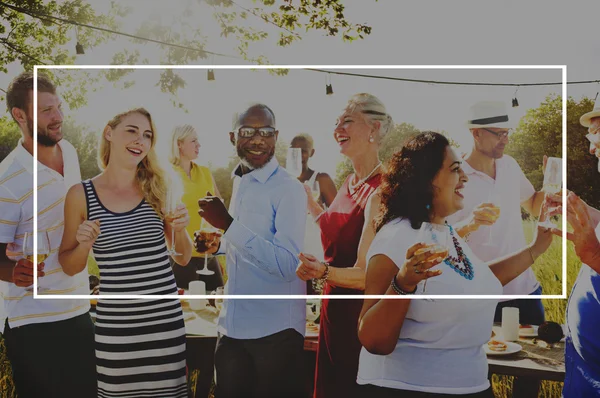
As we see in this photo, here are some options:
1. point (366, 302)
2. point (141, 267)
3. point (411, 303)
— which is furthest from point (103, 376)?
point (411, 303)

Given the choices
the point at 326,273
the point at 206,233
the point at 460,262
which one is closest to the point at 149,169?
the point at 206,233

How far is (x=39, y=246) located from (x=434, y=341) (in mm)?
2001

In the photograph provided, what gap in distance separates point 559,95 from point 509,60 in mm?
319

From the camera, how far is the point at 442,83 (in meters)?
3.05

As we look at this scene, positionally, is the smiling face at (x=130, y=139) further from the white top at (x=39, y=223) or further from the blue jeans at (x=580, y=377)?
the blue jeans at (x=580, y=377)

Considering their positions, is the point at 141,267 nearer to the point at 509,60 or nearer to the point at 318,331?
the point at 318,331

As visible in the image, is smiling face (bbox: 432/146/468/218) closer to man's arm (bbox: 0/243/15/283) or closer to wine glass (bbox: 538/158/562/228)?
wine glass (bbox: 538/158/562/228)

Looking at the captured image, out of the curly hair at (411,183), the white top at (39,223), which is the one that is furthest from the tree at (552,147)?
the white top at (39,223)

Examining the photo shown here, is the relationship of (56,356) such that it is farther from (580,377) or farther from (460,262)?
(580,377)

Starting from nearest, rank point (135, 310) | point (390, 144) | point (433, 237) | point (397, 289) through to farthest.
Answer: point (397, 289) < point (433, 237) < point (390, 144) < point (135, 310)

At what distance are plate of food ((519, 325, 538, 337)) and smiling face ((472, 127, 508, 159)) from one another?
34.9 inches

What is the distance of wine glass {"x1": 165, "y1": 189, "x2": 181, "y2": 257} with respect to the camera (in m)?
3.04

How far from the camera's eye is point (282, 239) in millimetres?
2951

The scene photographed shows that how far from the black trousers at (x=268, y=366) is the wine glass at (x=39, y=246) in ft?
3.47
